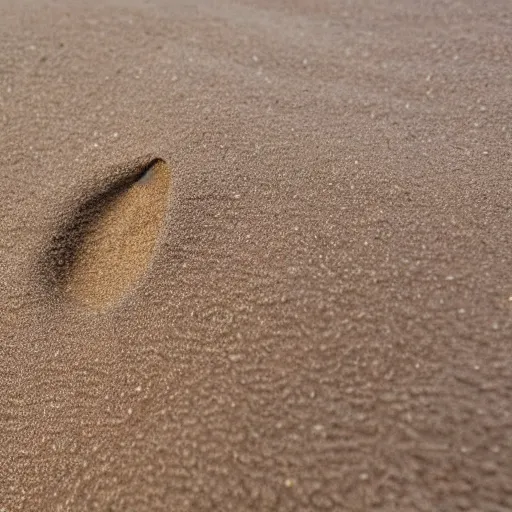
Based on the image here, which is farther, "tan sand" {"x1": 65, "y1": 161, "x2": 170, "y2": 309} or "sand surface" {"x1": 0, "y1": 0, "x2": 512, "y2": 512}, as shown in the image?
"tan sand" {"x1": 65, "y1": 161, "x2": 170, "y2": 309}

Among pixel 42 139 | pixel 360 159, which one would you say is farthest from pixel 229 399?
pixel 42 139

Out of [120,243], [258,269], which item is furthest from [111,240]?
[258,269]

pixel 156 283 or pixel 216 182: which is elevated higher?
pixel 216 182

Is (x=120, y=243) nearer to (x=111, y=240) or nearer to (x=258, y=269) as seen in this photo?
(x=111, y=240)

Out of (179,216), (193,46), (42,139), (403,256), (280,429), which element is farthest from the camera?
(193,46)

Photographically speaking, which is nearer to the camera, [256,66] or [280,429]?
[280,429]

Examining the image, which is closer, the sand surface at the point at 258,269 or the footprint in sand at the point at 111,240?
the sand surface at the point at 258,269

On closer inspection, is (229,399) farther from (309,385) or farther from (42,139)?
(42,139)
